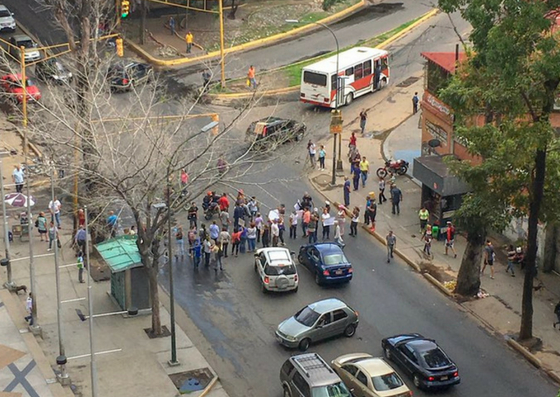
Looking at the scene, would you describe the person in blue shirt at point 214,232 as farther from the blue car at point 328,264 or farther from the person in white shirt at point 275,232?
the blue car at point 328,264

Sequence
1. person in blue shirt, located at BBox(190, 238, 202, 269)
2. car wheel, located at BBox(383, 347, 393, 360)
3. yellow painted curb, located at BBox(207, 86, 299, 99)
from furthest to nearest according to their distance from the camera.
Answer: yellow painted curb, located at BBox(207, 86, 299, 99)
person in blue shirt, located at BBox(190, 238, 202, 269)
car wheel, located at BBox(383, 347, 393, 360)

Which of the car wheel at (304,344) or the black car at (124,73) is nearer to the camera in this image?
the car wheel at (304,344)

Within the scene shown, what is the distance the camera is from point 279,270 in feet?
135

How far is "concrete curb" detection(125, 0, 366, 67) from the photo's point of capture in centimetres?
6662

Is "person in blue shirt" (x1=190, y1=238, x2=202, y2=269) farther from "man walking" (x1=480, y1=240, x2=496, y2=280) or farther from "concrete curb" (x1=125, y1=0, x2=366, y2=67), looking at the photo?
"concrete curb" (x1=125, y1=0, x2=366, y2=67)

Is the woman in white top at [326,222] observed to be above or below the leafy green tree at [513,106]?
below

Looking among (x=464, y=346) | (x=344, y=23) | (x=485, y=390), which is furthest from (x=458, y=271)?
(x=344, y=23)

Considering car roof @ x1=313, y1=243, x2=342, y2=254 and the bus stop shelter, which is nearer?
the bus stop shelter

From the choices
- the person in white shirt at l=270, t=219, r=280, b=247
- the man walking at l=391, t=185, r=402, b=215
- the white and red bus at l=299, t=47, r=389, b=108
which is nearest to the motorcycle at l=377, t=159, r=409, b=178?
the man walking at l=391, t=185, r=402, b=215

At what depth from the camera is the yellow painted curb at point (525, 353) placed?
1448 inches

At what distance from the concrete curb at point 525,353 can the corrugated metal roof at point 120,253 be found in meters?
13.1

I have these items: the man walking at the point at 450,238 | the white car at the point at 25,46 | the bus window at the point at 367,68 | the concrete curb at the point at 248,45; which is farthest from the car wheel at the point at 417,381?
the white car at the point at 25,46

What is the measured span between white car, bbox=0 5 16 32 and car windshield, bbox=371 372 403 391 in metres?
44.2

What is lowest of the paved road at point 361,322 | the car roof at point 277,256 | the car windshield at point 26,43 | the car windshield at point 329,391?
the paved road at point 361,322
